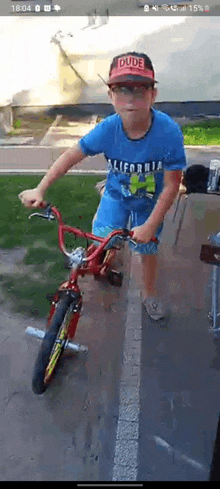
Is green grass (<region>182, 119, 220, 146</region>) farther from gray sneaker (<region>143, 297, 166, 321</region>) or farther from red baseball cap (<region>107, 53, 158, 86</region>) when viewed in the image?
red baseball cap (<region>107, 53, 158, 86</region>)

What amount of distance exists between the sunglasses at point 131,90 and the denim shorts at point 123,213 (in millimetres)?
738

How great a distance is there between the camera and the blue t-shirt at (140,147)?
3.08 meters

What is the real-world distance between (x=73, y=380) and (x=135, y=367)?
428mm

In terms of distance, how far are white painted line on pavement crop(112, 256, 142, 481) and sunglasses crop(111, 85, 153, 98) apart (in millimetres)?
1705

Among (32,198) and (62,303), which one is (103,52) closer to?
(32,198)

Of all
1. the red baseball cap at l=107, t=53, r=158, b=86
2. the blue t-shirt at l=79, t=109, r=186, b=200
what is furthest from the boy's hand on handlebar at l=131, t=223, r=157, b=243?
the red baseball cap at l=107, t=53, r=158, b=86

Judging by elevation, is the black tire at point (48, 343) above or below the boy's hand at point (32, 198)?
below

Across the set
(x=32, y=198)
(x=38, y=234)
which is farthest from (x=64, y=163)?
(x=38, y=234)

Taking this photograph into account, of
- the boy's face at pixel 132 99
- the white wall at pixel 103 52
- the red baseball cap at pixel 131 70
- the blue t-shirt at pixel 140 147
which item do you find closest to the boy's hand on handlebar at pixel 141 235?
the blue t-shirt at pixel 140 147

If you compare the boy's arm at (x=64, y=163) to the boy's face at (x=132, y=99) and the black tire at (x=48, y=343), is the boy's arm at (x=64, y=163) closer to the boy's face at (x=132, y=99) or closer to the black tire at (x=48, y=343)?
the boy's face at (x=132, y=99)

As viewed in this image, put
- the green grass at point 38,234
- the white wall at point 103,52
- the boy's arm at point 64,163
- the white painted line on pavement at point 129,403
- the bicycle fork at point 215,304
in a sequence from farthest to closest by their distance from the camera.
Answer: the white wall at point 103,52
the green grass at point 38,234
the bicycle fork at point 215,304
the boy's arm at point 64,163
the white painted line on pavement at point 129,403

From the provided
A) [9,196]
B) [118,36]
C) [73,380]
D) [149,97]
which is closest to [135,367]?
[73,380]

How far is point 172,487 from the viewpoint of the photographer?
249cm

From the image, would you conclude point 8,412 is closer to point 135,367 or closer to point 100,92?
point 135,367
